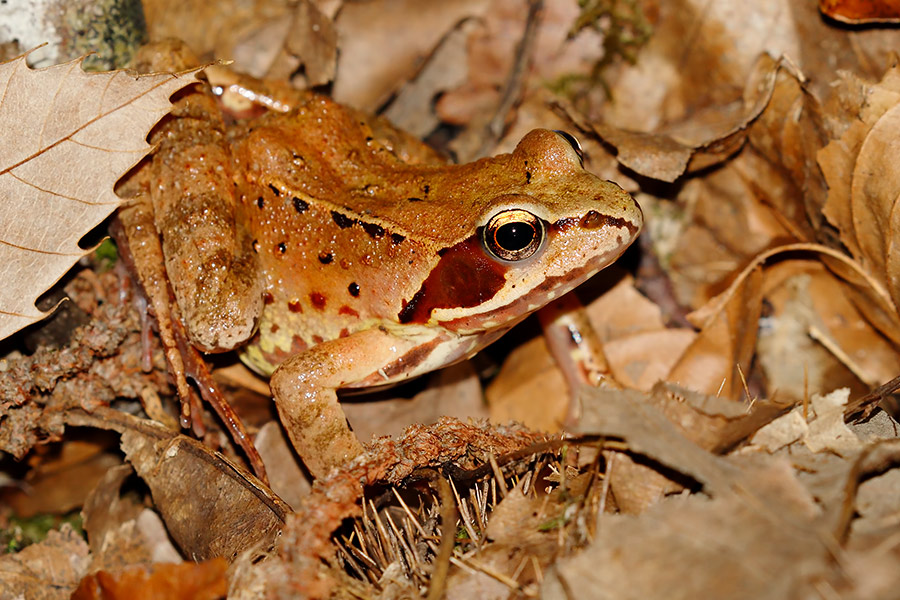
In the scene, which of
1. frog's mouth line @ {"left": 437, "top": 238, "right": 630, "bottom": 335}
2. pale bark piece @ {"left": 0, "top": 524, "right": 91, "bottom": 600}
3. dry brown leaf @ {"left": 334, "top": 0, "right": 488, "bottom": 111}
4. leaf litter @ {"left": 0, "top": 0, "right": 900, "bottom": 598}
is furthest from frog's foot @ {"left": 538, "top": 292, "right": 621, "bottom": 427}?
pale bark piece @ {"left": 0, "top": 524, "right": 91, "bottom": 600}

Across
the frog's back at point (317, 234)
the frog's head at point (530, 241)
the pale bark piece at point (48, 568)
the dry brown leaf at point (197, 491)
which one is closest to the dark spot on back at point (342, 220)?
the frog's back at point (317, 234)

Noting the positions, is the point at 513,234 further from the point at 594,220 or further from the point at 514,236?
the point at 594,220

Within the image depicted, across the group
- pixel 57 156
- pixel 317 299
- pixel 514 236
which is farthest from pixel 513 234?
pixel 57 156

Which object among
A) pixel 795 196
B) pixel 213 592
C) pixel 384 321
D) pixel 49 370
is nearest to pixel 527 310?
pixel 384 321

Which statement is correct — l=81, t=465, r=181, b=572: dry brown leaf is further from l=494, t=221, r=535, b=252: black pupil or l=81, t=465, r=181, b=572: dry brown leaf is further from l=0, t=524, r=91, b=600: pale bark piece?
l=494, t=221, r=535, b=252: black pupil

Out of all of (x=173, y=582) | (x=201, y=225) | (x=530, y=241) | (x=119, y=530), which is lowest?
(x=173, y=582)

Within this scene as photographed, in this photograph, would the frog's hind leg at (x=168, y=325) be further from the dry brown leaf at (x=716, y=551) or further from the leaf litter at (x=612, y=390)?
the dry brown leaf at (x=716, y=551)
